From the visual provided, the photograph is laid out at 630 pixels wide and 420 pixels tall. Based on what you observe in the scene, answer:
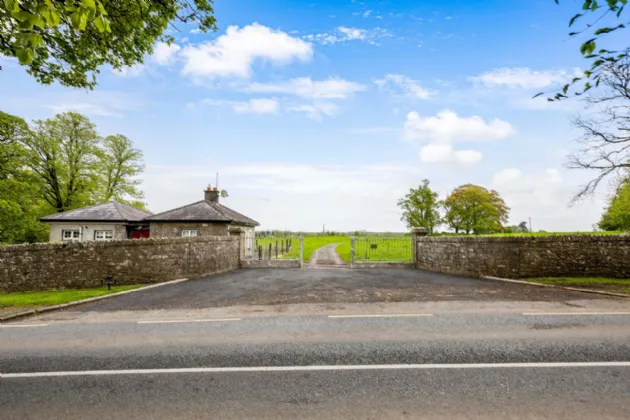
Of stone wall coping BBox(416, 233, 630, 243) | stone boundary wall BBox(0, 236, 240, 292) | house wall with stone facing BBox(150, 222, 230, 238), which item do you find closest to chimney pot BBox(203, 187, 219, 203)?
house wall with stone facing BBox(150, 222, 230, 238)

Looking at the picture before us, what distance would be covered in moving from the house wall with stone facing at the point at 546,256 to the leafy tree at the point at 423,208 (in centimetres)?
3260

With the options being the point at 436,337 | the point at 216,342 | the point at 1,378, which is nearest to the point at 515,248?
the point at 436,337

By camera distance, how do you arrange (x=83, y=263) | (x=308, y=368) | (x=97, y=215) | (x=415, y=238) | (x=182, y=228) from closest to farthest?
(x=308, y=368) → (x=83, y=263) → (x=415, y=238) → (x=182, y=228) → (x=97, y=215)

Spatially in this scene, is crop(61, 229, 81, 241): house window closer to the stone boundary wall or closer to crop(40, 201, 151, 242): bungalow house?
crop(40, 201, 151, 242): bungalow house

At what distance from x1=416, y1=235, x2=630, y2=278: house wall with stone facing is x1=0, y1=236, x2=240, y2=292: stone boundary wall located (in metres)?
14.5

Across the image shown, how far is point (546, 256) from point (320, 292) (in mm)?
10466

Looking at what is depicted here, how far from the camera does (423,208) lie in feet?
155

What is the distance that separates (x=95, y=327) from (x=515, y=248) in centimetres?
1591

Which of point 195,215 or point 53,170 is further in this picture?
point 53,170

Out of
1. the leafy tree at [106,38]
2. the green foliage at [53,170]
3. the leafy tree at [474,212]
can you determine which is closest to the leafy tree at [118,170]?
the green foliage at [53,170]

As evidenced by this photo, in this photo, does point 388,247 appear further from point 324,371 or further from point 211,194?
point 211,194

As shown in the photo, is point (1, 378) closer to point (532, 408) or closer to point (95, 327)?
point (95, 327)

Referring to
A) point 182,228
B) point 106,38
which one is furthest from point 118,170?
point 106,38

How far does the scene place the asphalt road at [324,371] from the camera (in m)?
3.56
